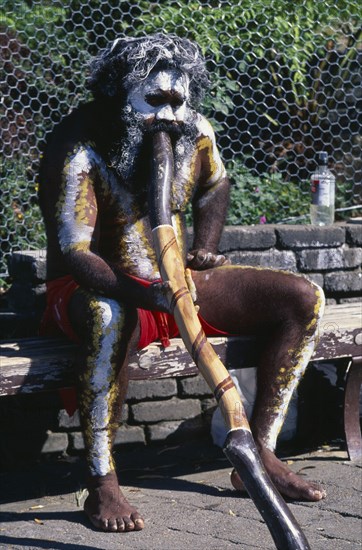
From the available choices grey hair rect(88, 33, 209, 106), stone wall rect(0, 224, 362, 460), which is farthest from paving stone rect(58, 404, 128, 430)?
grey hair rect(88, 33, 209, 106)

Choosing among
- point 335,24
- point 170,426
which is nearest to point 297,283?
point 170,426

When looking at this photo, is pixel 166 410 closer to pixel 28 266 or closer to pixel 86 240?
pixel 28 266

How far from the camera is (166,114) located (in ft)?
14.1

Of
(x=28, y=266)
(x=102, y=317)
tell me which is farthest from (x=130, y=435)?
(x=102, y=317)

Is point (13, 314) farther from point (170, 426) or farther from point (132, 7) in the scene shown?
point (132, 7)

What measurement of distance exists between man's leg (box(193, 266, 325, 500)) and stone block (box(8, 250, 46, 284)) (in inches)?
40.5

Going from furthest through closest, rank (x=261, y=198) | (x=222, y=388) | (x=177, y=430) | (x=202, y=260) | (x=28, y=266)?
1. (x=261, y=198)
2. (x=177, y=430)
3. (x=28, y=266)
4. (x=202, y=260)
5. (x=222, y=388)

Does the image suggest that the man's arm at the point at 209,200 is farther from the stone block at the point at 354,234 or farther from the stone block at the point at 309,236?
the stone block at the point at 354,234

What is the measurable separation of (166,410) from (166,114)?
5.57 ft

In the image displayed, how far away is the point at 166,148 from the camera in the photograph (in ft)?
14.0

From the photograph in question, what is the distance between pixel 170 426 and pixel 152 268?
1252 millimetres

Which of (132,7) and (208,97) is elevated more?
(132,7)

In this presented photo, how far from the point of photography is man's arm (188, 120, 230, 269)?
15.5 feet

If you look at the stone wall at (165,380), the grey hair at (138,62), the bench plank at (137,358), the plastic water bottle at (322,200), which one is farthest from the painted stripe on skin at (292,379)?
the plastic water bottle at (322,200)
